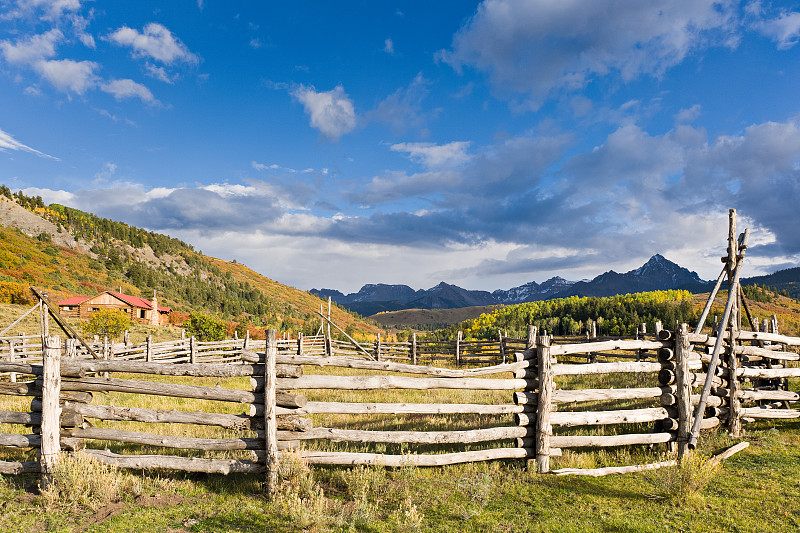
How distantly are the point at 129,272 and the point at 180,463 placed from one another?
94472mm

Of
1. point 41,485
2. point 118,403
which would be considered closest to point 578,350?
point 41,485

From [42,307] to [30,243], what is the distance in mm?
80775

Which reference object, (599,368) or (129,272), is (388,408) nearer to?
(599,368)

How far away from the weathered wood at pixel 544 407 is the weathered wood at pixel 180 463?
163 inches

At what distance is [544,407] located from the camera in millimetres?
6703

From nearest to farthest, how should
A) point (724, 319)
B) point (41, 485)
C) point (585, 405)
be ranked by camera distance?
point (41, 485) < point (724, 319) < point (585, 405)

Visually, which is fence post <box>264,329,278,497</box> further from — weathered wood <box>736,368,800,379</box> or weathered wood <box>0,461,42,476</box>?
weathered wood <box>736,368,800,379</box>

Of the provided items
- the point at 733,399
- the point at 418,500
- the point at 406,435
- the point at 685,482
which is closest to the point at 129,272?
the point at 406,435

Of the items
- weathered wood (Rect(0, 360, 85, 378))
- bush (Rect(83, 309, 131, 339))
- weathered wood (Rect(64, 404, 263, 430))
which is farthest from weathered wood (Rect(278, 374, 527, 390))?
bush (Rect(83, 309, 131, 339))

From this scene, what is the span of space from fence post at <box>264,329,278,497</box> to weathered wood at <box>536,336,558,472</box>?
3.92m

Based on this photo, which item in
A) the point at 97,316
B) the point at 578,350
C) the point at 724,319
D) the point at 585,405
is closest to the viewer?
the point at 578,350

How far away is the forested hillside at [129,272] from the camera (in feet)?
194

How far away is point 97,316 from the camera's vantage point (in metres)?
36.2

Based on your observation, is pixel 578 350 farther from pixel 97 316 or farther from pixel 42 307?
pixel 97 316
